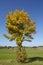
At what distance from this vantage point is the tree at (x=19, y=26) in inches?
1592

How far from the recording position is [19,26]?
41.1 metres

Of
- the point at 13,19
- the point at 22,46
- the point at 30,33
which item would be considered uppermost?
the point at 13,19

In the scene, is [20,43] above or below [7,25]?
below

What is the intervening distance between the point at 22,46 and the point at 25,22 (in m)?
4.81

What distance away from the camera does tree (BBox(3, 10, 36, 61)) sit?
40438mm

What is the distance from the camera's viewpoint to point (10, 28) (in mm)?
41312

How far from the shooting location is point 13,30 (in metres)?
41.3

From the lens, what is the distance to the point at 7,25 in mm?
Answer: 41250

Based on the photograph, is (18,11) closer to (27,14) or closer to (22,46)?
(27,14)

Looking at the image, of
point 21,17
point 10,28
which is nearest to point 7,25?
point 10,28

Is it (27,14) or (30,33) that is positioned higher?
(27,14)

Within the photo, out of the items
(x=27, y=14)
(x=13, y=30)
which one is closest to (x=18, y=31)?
(x=13, y=30)

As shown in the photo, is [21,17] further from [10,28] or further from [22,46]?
[22,46]

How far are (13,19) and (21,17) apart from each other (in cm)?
→ 164
